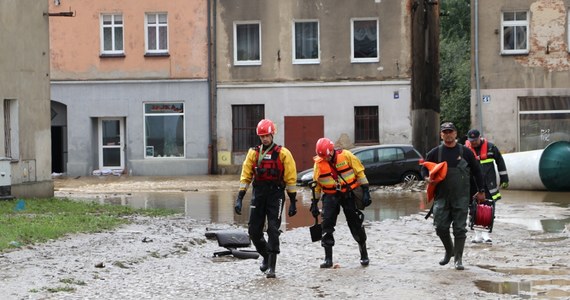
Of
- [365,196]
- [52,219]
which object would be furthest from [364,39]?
[365,196]

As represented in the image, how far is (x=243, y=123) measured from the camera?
41.0 m

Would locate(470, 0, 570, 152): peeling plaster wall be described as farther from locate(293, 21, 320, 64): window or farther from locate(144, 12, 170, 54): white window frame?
locate(144, 12, 170, 54): white window frame

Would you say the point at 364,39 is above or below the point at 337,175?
above

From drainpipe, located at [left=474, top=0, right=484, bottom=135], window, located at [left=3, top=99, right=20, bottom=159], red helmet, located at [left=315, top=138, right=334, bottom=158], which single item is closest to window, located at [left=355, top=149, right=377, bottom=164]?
drainpipe, located at [left=474, top=0, right=484, bottom=135]

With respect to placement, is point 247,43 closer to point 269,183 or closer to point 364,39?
point 364,39

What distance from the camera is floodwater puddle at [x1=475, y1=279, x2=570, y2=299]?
1145cm

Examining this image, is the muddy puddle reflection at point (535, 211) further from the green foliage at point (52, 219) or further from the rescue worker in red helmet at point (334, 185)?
the green foliage at point (52, 219)

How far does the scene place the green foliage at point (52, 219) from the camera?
1634 cm

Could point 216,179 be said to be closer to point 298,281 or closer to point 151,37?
point 151,37

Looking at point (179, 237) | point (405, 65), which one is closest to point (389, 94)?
point (405, 65)

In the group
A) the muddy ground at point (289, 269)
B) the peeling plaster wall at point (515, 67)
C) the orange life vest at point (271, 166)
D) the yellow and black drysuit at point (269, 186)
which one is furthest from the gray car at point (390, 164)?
the orange life vest at point (271, 166)

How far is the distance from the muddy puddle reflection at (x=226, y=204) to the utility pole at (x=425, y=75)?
926cm

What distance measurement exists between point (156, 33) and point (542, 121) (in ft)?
47.8

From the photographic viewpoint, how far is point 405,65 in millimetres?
39875
